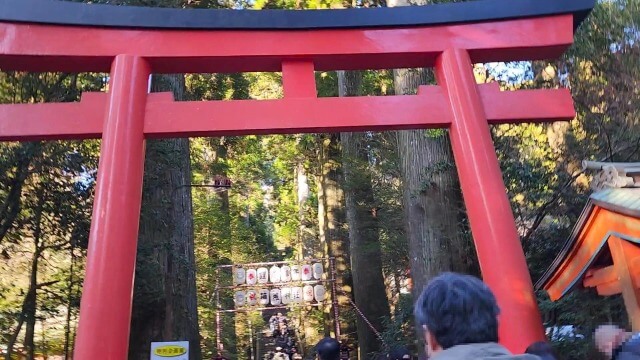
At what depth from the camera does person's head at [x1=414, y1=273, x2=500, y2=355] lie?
1.58m

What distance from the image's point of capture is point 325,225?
49.9ft

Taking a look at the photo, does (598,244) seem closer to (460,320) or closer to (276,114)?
(276,114)

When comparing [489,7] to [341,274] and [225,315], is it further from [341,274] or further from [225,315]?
[225,315]

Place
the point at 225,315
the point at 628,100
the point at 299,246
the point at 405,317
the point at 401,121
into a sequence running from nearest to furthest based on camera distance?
the point at 401,121, the point at 628,100, the point at 405,317, the point at 225,315, the point at 299,246

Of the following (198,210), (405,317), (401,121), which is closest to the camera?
(401,121)

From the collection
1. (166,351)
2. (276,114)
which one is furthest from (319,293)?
(276,114)

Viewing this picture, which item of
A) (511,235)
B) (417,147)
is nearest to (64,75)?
(417,147)

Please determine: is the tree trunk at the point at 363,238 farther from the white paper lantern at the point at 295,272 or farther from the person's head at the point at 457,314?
the person's head at the point at 457,314

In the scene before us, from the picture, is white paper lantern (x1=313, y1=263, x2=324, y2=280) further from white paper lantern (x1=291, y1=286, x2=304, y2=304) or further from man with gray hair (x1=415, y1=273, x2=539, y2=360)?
man with gray hair (x1=415, y1=273, x2=539, y2=360)

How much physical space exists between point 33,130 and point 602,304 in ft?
22.9

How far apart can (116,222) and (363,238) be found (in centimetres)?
845

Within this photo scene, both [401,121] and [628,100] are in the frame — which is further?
[628,100]

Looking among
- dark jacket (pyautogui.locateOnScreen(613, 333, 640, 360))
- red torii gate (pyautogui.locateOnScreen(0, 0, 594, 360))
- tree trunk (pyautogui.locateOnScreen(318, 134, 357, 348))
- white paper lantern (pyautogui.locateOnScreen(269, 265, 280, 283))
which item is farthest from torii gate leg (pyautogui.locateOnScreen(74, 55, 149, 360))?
white paper lantern (pyautogui.locateOnScreen(269, 265, 280, 283))

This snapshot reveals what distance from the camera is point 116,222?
4.01 metres
